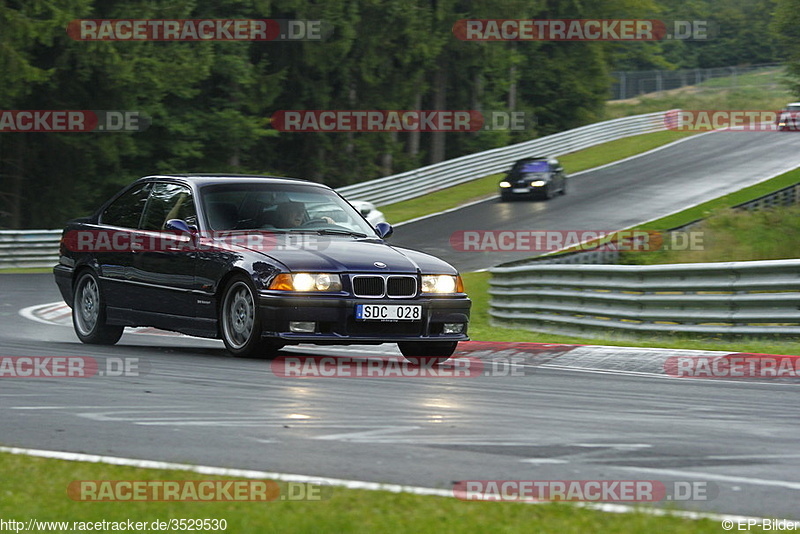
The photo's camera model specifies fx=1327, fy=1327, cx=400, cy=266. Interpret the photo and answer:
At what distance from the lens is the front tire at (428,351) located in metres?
11.5

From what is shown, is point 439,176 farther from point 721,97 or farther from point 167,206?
point 721,97

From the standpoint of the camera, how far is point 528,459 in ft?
20.1

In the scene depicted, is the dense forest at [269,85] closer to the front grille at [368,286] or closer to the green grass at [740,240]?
the green grass at [740,240]

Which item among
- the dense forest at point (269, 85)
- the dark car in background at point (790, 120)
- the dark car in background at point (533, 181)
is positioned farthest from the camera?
the dark car in background at point (790, 120)

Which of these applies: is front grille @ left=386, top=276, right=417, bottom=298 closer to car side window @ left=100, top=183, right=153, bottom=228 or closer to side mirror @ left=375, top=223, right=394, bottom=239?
side mirror @ left=375, top=223, right=394, bottom=239

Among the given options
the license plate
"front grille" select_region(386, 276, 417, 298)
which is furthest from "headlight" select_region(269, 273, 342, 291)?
"front grille" select_region(386, 276, 417, 298)

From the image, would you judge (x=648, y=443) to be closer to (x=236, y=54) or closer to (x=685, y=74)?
(x=236, y=54)

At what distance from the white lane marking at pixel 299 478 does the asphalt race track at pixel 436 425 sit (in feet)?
0.43

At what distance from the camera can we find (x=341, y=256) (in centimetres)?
1084

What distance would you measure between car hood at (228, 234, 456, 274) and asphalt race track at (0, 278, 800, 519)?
0.88 m

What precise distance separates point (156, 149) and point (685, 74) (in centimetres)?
5018

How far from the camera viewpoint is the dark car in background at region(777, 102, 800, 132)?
173 ft

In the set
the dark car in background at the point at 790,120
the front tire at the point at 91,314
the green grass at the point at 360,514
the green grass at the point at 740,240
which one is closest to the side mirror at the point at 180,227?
the front tire at the point at 91,314

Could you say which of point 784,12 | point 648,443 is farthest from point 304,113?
point 648,443
